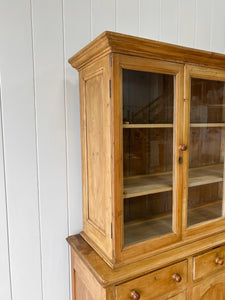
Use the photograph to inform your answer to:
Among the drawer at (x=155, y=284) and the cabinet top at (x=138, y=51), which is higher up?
the cabinet top at (x=138, y=51)

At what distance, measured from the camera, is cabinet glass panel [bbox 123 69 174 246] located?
3.10ft

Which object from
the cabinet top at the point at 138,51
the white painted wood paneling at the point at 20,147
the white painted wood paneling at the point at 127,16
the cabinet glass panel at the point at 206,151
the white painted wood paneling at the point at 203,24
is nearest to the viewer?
the cabinet top at the point at 138,51

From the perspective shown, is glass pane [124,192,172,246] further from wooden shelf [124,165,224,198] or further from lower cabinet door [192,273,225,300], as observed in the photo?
lower cabinet door [192,273,225,300]

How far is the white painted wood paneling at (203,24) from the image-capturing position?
1.55 metres

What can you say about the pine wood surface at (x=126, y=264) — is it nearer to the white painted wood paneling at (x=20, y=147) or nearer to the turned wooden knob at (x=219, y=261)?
the turned wooden knob at (x=219, y=261)

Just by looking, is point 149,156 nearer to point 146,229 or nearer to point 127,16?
point 146,229

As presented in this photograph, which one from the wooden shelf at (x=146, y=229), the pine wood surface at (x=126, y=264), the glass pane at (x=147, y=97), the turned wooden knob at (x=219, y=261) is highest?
the glass pane at (x=147, y=97)

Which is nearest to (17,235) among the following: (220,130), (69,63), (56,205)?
(56,205)

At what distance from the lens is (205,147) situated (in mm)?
1220

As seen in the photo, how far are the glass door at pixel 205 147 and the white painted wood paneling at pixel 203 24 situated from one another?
22.0 inches

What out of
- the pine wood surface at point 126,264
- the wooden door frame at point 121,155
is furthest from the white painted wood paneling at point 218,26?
the pine wood surface at point 126,264

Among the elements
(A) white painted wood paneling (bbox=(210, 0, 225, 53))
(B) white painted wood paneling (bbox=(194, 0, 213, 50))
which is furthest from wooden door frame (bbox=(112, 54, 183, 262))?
(A) white painted wood paneling (bbox=(210, 0, 225, 53))

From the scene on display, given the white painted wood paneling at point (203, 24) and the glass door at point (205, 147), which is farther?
the white painted wood paneling at point (203, 24)

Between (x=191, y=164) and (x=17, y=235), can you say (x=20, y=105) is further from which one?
(x=191, y=164)
